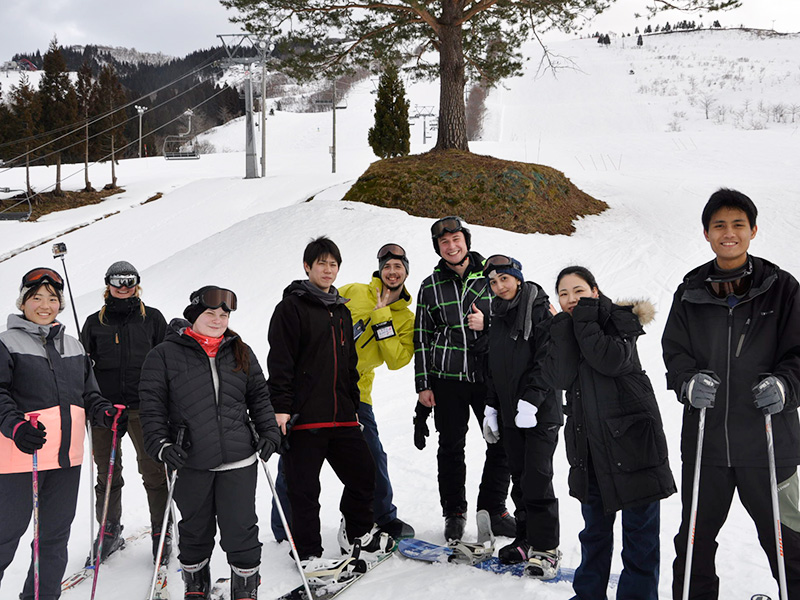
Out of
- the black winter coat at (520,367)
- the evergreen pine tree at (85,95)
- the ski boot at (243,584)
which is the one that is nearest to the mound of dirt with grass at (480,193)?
the black winter coat at (520,367)

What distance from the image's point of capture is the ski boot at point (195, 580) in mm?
3064

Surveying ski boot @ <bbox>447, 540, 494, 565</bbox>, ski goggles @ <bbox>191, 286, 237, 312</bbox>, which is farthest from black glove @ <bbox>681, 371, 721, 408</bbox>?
ski goggles @ <bbox>191, 286, 237, 312</bbox>

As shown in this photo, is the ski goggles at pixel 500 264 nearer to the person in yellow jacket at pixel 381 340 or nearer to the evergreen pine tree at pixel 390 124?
the person in yellow jacket at pixel 381 340

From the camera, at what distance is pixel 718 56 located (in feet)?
201

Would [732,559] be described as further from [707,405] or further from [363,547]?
[363,547]

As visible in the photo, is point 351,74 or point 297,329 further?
point 351,74

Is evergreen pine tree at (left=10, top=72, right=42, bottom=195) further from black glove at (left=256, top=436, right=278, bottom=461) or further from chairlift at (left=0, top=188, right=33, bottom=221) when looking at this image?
black glove at (left=256, top=436, right=278, bottom=461)

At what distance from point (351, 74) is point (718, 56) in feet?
197

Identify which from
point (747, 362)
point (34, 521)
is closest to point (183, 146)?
point (34, 521)

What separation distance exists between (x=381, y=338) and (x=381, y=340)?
0.02m

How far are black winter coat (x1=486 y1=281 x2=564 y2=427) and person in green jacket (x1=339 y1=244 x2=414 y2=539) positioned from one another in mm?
681

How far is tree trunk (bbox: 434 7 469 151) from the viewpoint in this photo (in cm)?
1373

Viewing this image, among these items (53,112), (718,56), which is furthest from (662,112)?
(53,112)

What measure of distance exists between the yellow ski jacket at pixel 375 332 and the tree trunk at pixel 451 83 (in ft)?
35.5
